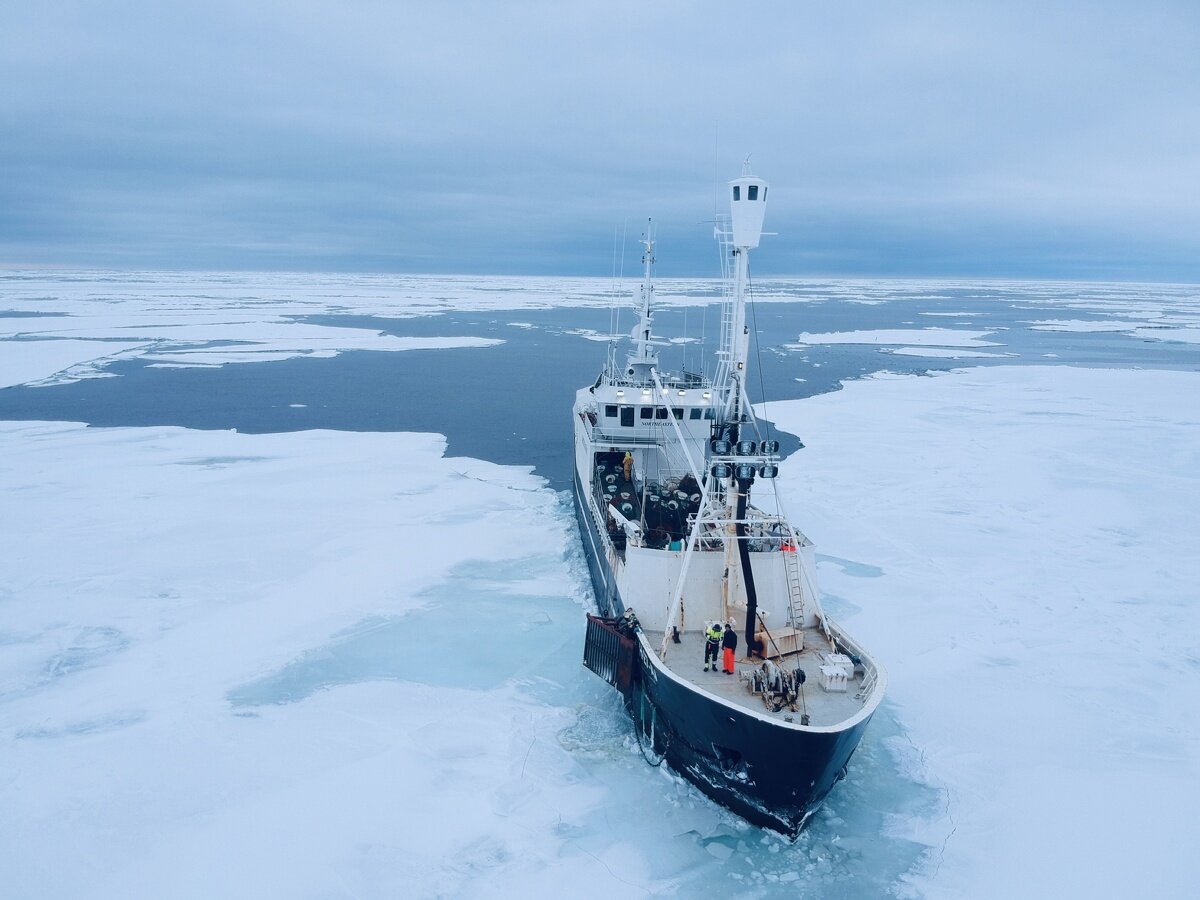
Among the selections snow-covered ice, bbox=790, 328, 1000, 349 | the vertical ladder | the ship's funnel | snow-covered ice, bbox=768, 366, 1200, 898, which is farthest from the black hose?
snow-covered ice, bbox=790, 328, 1000, 349

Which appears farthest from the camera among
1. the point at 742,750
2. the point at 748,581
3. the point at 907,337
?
the point at 907,337

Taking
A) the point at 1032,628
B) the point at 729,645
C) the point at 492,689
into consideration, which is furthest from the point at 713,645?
the point at 1032,628

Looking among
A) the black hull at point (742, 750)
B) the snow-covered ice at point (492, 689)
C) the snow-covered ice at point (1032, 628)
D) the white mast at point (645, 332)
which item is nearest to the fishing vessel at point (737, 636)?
the black hull at point (742, 750)

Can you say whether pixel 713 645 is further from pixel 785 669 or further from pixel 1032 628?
pixel 1032 628

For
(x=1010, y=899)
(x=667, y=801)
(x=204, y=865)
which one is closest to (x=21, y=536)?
(x=204, y=865)

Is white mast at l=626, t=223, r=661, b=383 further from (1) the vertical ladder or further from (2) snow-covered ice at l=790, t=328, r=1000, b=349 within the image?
(2) snow-covered ice at l=790, t=328, r=1000, b=349

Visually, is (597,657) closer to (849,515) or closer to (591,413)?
(591,413)

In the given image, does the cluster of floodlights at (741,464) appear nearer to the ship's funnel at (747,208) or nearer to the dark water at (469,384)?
the ship's funnel at (747,208)
